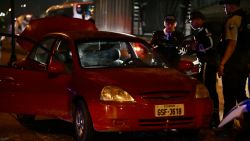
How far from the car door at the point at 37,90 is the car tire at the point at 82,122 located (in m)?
0.30

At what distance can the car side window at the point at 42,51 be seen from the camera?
8180 mm

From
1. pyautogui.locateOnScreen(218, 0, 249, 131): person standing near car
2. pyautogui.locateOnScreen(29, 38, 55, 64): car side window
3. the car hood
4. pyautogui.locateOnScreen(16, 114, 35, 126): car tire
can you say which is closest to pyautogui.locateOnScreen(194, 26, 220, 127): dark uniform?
pyautogui.locateOnScreen(218, 0, 249, 131): person standing near car

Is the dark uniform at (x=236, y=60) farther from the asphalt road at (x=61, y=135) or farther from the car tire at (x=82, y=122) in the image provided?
the car tire at (x=82, y=122)

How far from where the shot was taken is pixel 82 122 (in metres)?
6.92

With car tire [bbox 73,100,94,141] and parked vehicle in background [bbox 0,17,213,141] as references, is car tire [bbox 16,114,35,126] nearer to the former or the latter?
parked vehicle in background [bbox 0,17,213,141]

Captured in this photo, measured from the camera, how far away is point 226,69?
7715mm

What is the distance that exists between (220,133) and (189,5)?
29.7 ft

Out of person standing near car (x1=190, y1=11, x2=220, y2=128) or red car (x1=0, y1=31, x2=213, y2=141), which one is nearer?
red car (x1=0, y1=31, x2=213, y2=141)

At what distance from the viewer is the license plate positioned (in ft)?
21.9

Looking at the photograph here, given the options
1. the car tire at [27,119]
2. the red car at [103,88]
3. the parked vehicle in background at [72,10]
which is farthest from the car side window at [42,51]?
the parked vehicle in background at [72,10]

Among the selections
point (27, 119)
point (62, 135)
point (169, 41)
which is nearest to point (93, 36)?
point (62, 135)

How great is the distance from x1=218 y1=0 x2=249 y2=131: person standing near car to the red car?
0.68 metres

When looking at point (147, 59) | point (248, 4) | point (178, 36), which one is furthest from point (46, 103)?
point (248, 4)

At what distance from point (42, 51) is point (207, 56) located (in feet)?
8.29
